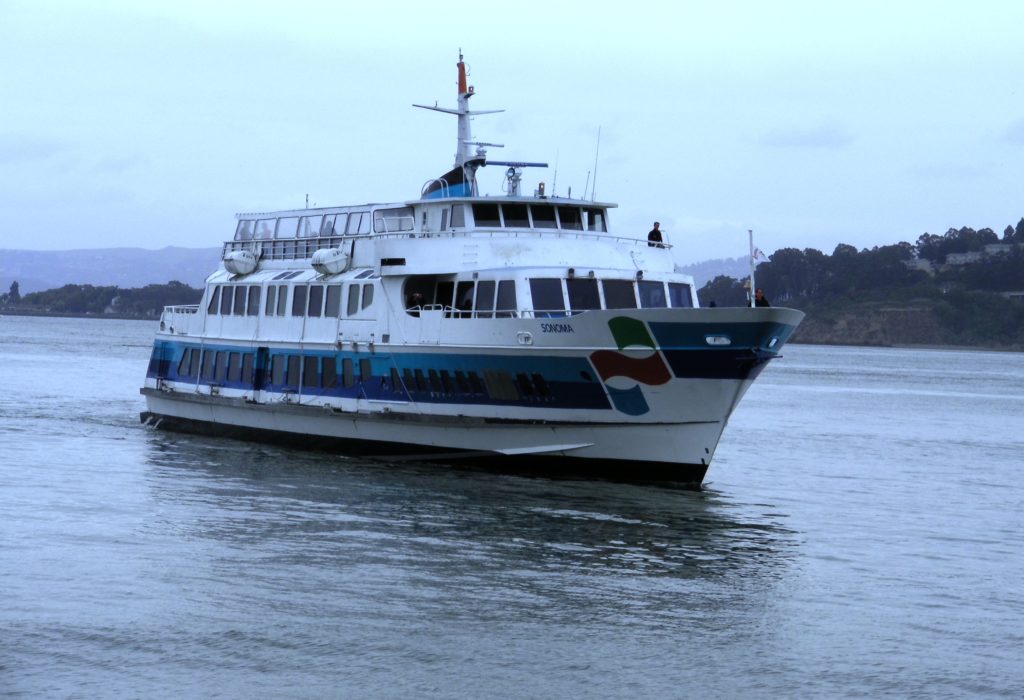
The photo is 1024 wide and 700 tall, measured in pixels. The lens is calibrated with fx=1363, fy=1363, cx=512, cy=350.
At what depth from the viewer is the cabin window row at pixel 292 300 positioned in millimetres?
28922

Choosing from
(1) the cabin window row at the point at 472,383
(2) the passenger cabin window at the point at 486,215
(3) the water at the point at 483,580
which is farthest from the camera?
(2) the passenger cabin window at the point at 486,215

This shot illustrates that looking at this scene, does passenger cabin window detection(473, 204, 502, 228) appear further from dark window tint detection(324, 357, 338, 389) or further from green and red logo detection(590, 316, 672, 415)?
green and red logo detection(590, 316, 672, 415)

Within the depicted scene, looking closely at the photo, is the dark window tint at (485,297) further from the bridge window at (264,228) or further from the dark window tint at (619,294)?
the bridge window at (264,228)

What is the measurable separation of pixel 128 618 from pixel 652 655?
17.6ft

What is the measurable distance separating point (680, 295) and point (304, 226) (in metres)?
9.54

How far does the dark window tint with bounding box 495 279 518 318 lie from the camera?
26.0 metres

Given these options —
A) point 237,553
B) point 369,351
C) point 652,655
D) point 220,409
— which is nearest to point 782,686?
point 652,655

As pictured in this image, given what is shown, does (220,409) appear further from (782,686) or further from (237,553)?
(782,686)

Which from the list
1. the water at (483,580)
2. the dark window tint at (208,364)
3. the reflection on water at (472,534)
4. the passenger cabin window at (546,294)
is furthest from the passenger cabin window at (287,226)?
the passenger cabin window at (546,294)

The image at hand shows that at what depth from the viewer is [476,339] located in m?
26.0

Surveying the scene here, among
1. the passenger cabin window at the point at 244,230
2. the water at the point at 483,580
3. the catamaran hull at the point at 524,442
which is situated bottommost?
the water at the point at 483,580

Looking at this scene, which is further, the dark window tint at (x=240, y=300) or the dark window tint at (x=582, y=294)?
the dark window tint at (x=240, y=300)

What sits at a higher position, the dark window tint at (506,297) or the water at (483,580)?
the dark window tint at (506,297)

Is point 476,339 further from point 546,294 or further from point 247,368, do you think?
point 247,368
